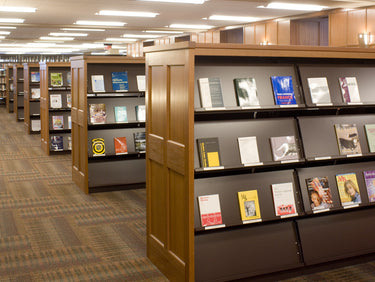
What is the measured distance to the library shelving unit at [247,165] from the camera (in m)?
3.66

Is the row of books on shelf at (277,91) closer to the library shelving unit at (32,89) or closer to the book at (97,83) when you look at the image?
the book at (97,83)

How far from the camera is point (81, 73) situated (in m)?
Answer: 6.86

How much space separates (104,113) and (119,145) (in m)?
0.50

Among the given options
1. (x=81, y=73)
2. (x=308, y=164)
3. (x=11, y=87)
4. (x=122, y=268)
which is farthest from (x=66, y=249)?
(x=11, y=87)

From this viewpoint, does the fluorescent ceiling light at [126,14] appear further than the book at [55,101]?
Yes

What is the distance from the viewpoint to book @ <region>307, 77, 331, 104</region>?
4188mm

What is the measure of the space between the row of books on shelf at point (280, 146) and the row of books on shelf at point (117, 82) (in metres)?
3.41

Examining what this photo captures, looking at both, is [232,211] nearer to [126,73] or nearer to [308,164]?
[308,164]

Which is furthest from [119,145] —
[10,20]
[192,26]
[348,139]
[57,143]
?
[192,26]

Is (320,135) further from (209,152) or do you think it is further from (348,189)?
(209,152)

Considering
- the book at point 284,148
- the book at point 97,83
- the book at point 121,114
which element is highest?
the book at point 97,83

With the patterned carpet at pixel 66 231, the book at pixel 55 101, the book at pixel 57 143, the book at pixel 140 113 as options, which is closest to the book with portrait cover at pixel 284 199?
the patterned carpet at pixel 66 231

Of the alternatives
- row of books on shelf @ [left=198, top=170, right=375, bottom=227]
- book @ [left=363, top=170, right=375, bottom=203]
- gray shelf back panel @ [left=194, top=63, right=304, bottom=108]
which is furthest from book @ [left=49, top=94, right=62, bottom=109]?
book @ [left=363, top=170, right=375, bottom=203]

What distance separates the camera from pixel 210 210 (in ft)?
12.2
